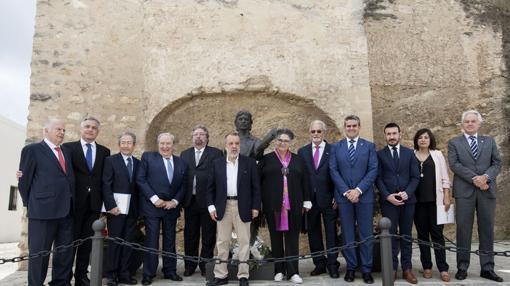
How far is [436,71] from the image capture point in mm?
7184

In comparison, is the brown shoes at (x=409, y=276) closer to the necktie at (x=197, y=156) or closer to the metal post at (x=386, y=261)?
the metal post at (x=386, y=261)

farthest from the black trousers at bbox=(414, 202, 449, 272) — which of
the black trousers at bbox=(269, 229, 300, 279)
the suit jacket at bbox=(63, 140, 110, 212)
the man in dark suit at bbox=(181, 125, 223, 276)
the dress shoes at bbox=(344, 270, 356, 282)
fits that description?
the suit jacket at bbox=(63, 140, 110, 212)

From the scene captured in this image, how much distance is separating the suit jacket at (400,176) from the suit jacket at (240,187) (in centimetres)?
126

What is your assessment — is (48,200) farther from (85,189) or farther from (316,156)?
(316,156)

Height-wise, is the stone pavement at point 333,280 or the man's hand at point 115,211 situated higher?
the man's hand at point 115,211

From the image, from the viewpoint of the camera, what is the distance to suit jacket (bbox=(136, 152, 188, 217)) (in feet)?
14.5

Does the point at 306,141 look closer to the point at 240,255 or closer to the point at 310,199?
the point at 310,199

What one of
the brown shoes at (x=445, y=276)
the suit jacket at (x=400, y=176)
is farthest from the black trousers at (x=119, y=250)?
the brown shoes at (x=445, y=276)

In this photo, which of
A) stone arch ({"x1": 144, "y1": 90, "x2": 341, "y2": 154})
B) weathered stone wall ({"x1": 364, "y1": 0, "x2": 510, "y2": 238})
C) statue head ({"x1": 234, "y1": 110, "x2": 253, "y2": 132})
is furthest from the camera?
weathered stone wall ({"x1": 364, "y1": 0, "x2": 510, "y2": 238})

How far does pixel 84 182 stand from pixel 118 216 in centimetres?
45

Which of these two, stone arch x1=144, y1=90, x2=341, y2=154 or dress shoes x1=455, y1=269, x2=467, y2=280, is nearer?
dress shoes x1=455, y1=269, x2=467, y2=280

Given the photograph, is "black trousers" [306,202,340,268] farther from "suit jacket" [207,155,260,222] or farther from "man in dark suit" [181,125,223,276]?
"man in dark suit" [181,125,223,276]

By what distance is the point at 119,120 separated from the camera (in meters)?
6.21

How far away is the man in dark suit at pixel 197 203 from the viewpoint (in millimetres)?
4691
